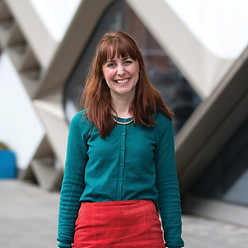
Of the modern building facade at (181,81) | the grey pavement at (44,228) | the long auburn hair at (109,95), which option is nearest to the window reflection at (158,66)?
the modern building facade at (181,81)

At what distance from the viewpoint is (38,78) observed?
11102 millimetres

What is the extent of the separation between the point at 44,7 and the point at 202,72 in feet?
16.3

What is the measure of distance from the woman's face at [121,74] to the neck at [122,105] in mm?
43

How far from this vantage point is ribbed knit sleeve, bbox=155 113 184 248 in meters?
2.17

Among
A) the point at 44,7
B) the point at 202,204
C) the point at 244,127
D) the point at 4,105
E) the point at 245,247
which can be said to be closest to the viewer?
the point at 245,247

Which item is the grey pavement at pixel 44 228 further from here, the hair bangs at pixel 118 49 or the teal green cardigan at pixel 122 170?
the hair bangs at pixel 118 49

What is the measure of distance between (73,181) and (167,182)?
399 millimetres

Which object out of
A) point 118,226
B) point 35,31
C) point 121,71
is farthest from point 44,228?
point 35,31

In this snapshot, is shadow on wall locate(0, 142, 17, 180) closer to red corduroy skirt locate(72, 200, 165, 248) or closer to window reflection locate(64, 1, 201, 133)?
window reflection locate(64, 1, 201, 133)

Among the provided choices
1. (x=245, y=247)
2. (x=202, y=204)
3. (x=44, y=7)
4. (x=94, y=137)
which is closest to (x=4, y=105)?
(x=44, y=7)

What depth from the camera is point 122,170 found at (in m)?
2.12

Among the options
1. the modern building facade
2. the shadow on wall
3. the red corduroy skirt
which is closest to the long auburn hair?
the red corduroy skirt

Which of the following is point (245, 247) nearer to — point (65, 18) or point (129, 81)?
point (129, 81)

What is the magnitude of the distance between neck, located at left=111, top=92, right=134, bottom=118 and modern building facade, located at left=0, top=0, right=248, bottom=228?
352 centimetres
